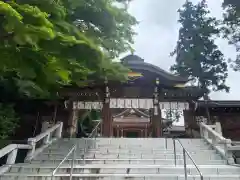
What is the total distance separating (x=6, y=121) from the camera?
9.54m

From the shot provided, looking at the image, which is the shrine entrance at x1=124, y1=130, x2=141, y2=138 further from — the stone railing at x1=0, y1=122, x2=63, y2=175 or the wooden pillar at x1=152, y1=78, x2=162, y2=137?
the stone railing at x1=0, y1=122, x2=63, y2=175

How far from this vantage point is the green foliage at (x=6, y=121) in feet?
30.7

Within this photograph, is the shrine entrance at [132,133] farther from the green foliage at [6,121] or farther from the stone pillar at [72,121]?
the green foliage at [6,121]

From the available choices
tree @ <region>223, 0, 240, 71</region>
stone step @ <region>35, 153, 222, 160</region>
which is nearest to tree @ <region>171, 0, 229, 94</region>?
tree @ <region>223, 0, 240, 71</region>

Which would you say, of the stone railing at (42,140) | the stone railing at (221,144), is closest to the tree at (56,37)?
Answer: the stone railing at (42,140)

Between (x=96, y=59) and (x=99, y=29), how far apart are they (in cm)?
198

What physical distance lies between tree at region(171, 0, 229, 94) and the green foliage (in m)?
16.8

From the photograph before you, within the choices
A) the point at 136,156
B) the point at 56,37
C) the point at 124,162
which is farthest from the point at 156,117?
the point at 56,37

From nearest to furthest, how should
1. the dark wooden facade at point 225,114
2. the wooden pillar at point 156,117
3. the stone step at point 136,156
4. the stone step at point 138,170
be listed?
the stone step at point 138,170, the stone step at point 136,156, the wooden pillar at point 156,117, the dark wooden facade at point 225,114

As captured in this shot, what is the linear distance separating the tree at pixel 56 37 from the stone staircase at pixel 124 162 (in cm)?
254

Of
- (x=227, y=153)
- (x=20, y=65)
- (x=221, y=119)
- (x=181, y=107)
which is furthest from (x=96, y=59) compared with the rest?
(x=221, y=119)

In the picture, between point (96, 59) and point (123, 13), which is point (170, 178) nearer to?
point (96, 59)

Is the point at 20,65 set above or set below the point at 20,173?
above

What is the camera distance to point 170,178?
222 inches
